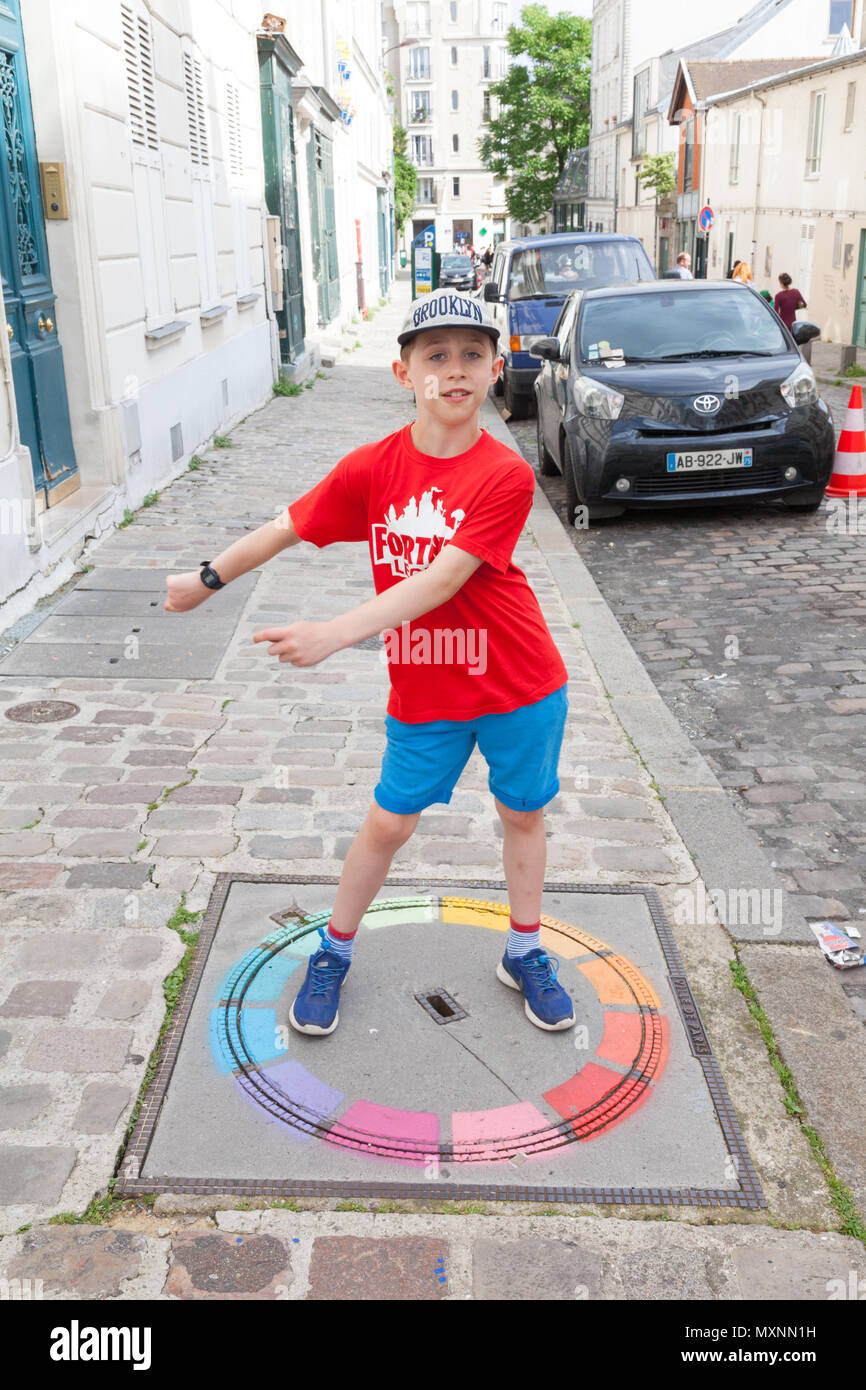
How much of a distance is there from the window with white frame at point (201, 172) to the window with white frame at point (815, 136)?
1872 cm

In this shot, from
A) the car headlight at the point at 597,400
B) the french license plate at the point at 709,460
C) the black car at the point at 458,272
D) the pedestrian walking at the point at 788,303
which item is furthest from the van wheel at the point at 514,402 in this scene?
the black car at the point at 458,272

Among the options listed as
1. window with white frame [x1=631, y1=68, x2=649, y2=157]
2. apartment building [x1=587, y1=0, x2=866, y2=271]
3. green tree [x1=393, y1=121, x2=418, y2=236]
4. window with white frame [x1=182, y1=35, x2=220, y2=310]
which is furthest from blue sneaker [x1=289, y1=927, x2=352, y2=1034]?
green tree [x1=393, y1=121, x2=418, y2=236]

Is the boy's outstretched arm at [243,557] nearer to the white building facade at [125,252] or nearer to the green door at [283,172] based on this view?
the white building facade at [125,252]

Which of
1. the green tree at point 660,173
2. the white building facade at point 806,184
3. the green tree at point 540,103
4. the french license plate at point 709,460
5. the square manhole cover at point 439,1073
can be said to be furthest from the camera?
the green tree at point 540,103

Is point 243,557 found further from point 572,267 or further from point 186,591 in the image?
point 572,267

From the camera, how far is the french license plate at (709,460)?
28.6ft

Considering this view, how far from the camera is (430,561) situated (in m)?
2.68

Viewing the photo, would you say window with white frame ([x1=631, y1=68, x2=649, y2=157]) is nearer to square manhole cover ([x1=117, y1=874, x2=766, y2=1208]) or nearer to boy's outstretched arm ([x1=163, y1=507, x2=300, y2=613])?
square manhole cover ([x1=117, y1=874, x2=766, y2=1208])

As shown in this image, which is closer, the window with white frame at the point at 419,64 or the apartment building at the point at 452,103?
the apartment building at the point at 452,103

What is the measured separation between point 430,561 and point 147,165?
28.3ft

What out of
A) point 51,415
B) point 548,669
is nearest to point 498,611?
point 548,669

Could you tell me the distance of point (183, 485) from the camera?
1037 centimetres

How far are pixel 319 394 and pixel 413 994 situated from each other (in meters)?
15.5

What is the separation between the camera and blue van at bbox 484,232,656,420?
48.5 ft
